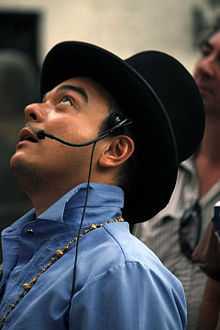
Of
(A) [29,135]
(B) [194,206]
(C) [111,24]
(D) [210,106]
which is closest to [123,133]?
(A) [29,135]

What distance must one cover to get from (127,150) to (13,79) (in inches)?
103

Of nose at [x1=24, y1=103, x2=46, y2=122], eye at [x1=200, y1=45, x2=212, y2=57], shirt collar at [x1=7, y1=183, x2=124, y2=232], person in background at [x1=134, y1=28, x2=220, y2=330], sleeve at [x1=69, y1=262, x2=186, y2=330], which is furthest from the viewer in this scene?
eye at [x1=200, y1=45, x2=212, y2=57]

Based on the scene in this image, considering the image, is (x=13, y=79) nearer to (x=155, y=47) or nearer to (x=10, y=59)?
(x=10, y=59)

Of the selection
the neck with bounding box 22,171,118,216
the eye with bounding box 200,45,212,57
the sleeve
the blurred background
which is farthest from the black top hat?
the blurred background

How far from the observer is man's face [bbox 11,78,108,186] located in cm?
232

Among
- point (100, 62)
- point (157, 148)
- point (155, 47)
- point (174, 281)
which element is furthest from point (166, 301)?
point (155, 47)

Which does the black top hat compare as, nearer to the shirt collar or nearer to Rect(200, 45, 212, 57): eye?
the shirt collar

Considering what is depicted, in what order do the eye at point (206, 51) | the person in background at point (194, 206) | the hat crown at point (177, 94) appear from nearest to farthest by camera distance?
the hat crown at point (177, 94)
the person in background at point (194, 206)
the eye at point (206, 51)

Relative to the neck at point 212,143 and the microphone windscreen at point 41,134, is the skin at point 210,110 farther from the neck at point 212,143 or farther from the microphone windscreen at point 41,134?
the microphone windscreen at point 41,134

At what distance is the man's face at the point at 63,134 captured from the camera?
232 cm

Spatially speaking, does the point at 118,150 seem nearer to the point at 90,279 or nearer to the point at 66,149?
the point at 66,149

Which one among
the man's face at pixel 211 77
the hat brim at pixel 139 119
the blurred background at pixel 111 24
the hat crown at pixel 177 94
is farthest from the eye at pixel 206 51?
the blurred background at pixel 111 24

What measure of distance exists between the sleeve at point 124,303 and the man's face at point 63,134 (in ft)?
1.12

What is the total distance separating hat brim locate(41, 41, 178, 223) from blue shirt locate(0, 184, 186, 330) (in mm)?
131
